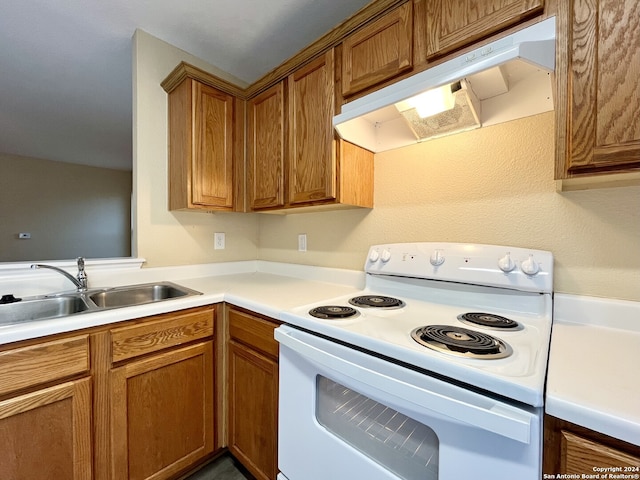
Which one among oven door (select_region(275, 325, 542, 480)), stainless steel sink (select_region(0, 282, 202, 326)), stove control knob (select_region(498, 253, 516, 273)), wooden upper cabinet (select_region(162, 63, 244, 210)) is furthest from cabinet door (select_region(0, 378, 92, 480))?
stove control knob (select_region(498, 253, 516, 273))

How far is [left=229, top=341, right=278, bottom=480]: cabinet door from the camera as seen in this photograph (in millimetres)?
1166

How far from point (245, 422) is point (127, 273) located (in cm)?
107

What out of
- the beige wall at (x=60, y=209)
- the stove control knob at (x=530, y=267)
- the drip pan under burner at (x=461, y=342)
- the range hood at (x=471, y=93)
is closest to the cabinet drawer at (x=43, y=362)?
the drip pan under burner at (x=461, y=342)

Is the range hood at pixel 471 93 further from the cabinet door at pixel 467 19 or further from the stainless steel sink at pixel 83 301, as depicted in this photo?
the stainless steel sink at pixel 83 301

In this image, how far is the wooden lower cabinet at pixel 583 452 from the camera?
1.56 feet

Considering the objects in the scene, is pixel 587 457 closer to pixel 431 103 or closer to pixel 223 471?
pixel 431 103

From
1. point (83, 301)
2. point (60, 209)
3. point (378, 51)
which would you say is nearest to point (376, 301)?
point (378, 51)

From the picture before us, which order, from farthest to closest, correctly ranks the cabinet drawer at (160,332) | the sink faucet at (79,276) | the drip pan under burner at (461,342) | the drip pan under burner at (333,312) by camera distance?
the sink faucet at (79,276) < the cabinet drawer at (160,332) < the drip pan under burner at (333,312) < the drip pan under burner at (461,342)

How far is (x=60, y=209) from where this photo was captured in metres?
4.86

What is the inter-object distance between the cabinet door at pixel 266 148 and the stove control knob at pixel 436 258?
879 mm

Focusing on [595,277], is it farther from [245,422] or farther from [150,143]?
[150,143]

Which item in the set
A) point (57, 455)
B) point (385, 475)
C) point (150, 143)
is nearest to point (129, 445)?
point (57, 455)

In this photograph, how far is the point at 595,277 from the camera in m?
0.96

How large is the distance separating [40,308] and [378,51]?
1.95 m
